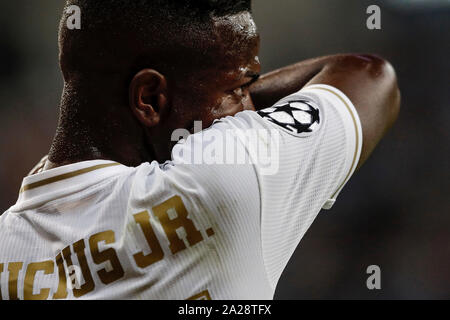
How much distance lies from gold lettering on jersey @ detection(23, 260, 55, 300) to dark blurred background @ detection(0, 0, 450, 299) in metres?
3.84

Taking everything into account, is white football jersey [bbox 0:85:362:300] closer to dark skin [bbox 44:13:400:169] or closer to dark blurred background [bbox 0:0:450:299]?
dark skin [bbox 44:13:400:169]

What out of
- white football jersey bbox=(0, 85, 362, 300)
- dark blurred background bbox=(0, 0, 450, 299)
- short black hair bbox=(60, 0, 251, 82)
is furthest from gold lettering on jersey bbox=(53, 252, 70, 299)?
dark blurred background bbox=(0, 0, 450, 299)

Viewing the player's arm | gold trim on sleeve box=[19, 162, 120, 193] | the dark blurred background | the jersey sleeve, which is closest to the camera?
the jersey sleeve

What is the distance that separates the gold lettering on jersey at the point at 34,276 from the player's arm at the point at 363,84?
29.7 inches

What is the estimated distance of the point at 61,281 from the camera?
116 centimetres

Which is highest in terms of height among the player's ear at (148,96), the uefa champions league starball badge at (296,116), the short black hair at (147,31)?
the short black hair at (147,31)

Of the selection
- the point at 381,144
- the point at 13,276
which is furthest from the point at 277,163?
the point at 381,144

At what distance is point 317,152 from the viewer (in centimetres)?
120

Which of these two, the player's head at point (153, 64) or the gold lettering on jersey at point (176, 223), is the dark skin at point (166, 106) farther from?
the gold lettering on jersey at point (176, 223)

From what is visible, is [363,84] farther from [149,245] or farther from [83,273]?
[83,273]

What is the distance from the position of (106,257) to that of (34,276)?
0.55ft

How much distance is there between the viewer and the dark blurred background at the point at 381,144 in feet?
15.9

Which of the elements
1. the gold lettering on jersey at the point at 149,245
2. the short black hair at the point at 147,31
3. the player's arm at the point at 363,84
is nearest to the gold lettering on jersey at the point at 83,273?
the gold lettering on jersey at the point at 149,245

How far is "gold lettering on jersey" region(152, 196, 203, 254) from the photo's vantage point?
43.2 inches
